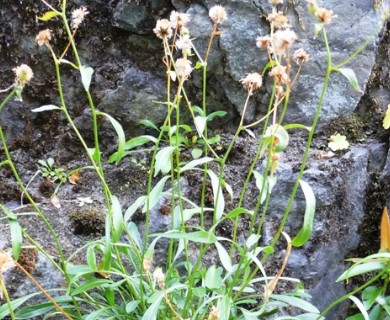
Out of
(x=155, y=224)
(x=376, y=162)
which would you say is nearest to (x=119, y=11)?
(x=155, y=224)

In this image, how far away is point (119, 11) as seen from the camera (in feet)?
5.37

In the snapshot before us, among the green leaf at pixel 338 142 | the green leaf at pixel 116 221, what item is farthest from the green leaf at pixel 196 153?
the green leaf at pixel 116 221

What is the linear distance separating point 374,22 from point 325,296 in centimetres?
84

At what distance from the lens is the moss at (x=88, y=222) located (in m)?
1.48

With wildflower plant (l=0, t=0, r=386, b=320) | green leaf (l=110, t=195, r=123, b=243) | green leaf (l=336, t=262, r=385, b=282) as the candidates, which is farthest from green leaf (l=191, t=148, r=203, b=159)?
green leaf (l=336, t=262, r=385, b=282)

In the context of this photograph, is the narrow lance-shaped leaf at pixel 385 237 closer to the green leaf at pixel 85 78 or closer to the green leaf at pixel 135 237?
the green leaf at pixel 135 237

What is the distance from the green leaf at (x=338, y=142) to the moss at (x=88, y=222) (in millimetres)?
731

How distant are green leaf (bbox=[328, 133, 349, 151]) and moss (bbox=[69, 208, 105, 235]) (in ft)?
2.40

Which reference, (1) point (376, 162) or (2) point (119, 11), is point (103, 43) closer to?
(2) point (119, 11)

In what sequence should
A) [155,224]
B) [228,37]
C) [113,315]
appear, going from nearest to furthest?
[113,315] < [155,224] < [228,37]

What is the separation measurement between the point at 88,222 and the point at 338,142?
798mm

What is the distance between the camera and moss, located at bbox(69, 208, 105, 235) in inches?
58.4

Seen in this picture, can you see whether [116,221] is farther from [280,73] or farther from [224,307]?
[280,73]

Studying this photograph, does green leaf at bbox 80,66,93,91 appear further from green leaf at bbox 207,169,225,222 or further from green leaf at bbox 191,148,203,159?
green leaf at bbox 191,148,203,159
